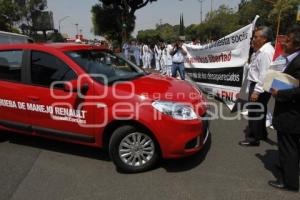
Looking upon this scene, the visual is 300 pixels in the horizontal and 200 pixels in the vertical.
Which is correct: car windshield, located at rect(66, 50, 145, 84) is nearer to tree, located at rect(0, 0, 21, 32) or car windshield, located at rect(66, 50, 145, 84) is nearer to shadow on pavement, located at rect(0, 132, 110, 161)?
shadow on pavement, located at rect(0, 132, 110, 161)

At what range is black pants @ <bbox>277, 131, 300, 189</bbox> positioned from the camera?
378cm

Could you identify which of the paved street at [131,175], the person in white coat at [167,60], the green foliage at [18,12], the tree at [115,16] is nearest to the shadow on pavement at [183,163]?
the paved street at [131,175]

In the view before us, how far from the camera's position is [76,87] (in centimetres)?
453

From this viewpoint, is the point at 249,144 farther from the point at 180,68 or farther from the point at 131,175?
the point at 180,68

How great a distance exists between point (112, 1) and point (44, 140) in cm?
3334

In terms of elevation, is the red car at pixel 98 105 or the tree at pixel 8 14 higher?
the tree at pixel 8 14

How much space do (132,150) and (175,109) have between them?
2.54ft

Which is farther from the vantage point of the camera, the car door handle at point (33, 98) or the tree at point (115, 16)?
the tree at point (115, 16)

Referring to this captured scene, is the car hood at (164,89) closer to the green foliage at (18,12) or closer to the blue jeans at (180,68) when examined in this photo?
the blue jeans at (180,68)

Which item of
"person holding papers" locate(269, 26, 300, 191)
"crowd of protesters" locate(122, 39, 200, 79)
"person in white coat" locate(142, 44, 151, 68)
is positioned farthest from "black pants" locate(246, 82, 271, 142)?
"person in white coat" locate(142, 44, 151, 68)

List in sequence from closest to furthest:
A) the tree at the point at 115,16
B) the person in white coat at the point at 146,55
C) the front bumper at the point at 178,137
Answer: the front bumper at the point at 178,137
the person in white coat at the point at 146,55
the tree at the point at 115,16

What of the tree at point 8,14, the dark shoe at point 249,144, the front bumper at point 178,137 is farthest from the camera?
the tree at point 8,14

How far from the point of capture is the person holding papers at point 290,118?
143 inches

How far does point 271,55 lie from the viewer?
5070mm
